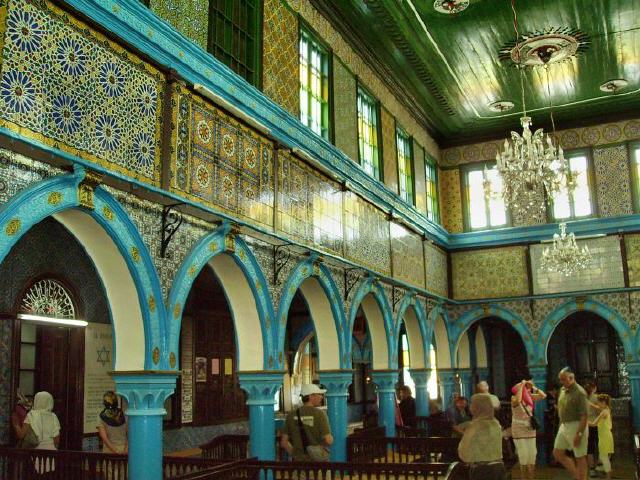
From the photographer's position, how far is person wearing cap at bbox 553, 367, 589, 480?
8273 mm

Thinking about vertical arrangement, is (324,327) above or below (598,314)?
below

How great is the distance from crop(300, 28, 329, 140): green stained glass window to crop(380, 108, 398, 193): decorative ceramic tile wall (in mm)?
2621

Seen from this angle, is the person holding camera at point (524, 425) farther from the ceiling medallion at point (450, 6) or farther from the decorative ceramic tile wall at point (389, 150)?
the ceiling medallion at point (450, 6)

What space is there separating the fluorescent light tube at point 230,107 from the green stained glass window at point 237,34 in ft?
2.37

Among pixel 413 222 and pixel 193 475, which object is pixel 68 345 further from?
pixel 413 222

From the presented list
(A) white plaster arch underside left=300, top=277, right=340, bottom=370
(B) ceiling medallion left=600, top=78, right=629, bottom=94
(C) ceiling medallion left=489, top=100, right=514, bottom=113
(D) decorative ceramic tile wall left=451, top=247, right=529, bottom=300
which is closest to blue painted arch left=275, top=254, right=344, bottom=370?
(A) white plaster arch underside left=300, top=277, right=340, bottom=370

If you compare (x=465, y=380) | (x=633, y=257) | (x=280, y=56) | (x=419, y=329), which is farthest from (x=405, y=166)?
(x=465, y=380)

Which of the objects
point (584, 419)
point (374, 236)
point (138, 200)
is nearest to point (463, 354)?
point (374, 236)

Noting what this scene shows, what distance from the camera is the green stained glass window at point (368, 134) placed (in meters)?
13.0

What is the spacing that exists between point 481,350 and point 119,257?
15.5 meters

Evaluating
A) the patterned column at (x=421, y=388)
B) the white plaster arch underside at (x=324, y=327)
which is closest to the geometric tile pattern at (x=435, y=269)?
the patterned column at (x=421, y=388)

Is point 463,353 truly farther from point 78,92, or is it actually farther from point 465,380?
point 78,92

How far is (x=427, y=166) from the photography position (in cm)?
1742

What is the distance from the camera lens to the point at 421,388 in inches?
608
